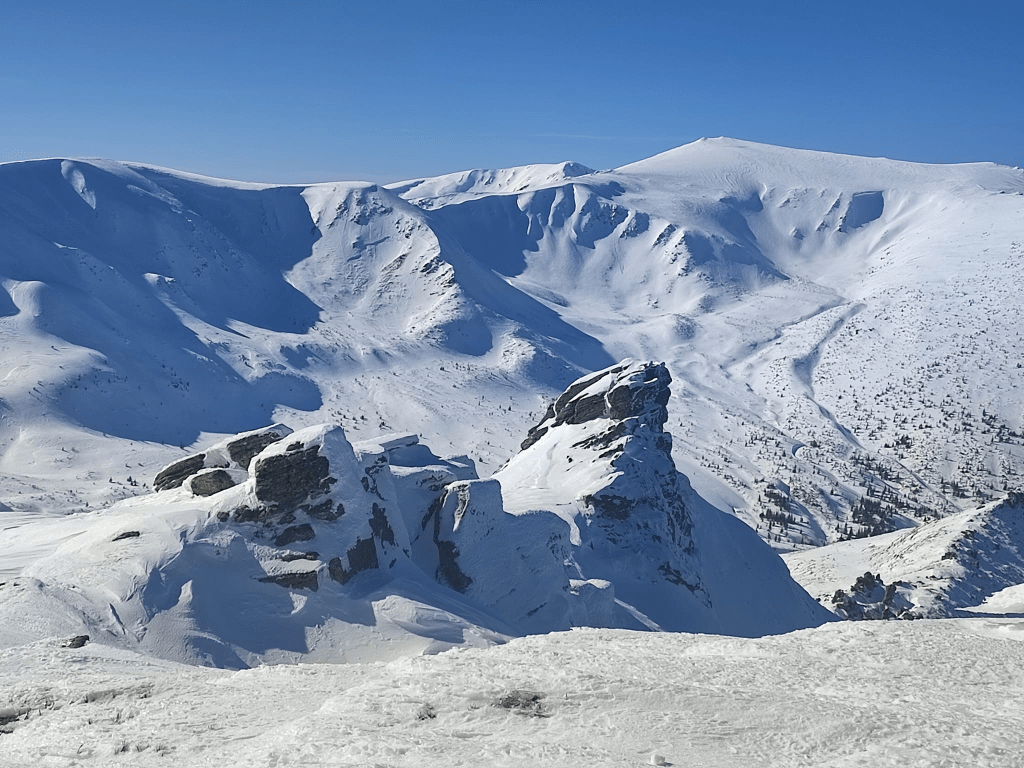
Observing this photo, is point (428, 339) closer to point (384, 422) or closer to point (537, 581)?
point (384, 422)

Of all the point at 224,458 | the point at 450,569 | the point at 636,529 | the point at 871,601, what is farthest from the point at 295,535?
the point at 871,601

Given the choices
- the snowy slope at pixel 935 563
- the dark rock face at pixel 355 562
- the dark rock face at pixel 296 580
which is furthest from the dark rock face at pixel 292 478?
the snowy slope at pixel 935 563

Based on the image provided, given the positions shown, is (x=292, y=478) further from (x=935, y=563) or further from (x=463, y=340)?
(x=463, y=340)

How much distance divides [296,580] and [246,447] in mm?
8998

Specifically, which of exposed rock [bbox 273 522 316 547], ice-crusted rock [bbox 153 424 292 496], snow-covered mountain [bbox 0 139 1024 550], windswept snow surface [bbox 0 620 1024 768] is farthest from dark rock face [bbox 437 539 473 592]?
snow-covered mountain [bbox 0 139 1024 550]

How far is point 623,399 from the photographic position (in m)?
53.8

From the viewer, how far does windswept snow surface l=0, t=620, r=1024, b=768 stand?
47.1 ft

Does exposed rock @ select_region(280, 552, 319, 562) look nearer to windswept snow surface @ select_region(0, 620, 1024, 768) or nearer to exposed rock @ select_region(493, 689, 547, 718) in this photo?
windswept snow surface @ select_region(0, 620, 1024, 768)

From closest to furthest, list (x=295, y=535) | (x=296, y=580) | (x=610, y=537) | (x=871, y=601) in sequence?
1. (x=296, y=580)
2. (x=295, y=535)
3. (x=610, y=537)
4. (x=871, y=601)

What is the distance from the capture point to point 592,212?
19688cm

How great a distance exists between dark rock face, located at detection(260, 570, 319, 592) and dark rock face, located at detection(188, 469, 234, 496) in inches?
294

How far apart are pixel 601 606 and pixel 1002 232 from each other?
17910 centimetres

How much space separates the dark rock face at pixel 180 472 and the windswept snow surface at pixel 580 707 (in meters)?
18.2

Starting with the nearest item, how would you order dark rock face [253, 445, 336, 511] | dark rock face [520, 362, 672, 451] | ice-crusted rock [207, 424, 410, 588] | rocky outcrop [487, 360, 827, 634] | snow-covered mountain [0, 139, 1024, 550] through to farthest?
ice-crusted rock [207, 424, 410, 588] → dark rock face [253, 445, 336, 511] → rocky outcrop [487, 360, 827, 634] → dark rock face [520, 362, 672, 451] → snow-covered mountain [0, 139, 1024, 550]
